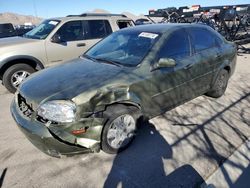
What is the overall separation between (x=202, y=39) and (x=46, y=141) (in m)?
3.39

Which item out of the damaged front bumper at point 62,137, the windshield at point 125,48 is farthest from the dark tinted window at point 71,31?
the damaged front bumper at point 62,137

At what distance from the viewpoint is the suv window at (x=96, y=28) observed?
22.1 ft

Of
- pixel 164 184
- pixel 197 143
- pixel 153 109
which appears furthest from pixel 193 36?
pixel 164 184

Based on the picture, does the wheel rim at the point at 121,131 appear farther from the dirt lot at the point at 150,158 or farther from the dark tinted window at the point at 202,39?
the dark tinted window at the point at 202,39

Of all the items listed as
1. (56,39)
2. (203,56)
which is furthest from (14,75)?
(203,56)

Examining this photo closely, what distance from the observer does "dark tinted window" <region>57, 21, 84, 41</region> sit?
20.7 ft

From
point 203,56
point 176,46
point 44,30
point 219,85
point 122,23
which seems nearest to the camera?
point 176,46

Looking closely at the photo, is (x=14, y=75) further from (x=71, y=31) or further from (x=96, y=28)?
(x=96, y=28)

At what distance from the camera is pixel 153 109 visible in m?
3.75

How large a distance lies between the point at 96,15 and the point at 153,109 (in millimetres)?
4301

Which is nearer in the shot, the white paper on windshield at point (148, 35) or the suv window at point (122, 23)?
the white paper on windshield at point (148, 35)

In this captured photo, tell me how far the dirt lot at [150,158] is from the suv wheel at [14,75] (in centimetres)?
128

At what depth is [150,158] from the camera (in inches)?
131

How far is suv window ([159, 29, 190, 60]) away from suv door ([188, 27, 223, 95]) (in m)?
0.20
